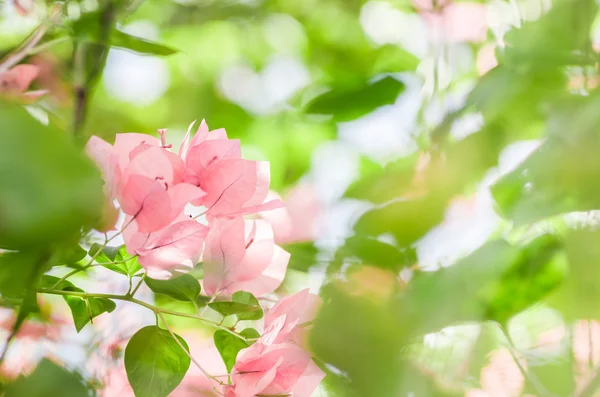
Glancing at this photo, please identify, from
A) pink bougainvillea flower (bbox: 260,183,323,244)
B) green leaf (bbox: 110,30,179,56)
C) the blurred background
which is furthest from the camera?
pink bougainvillea flower (bbox: 260,183,323,244)

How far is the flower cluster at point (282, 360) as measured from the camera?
0.80 feet

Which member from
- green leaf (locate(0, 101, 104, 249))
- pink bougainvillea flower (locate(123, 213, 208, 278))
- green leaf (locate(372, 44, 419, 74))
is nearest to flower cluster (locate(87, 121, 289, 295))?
pink bougainvillea flower (locate(123, 213, 208, 278))

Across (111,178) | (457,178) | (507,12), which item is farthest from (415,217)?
(507,12)

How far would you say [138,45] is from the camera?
330 millimetres

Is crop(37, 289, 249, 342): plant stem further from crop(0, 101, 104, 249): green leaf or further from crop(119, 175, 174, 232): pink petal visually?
crop(0, 101, 104, 249): green leaf

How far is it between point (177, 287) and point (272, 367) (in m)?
0.06

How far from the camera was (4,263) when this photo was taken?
0.19 meters

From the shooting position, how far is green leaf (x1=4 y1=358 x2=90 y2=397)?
19 cm

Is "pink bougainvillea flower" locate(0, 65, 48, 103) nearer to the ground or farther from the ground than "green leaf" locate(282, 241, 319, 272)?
farther from the ground

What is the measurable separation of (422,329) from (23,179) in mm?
157

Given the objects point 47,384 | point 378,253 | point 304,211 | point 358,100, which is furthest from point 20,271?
point 304,211

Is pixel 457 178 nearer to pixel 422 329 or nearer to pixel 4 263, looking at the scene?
pixel 422 329

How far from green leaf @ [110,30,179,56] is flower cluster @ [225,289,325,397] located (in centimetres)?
16

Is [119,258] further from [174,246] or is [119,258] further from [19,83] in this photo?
[19,83]
